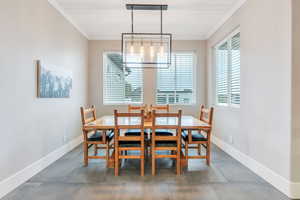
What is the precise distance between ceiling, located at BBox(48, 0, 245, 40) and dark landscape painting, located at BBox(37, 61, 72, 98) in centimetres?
112

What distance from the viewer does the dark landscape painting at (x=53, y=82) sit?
9.85ft

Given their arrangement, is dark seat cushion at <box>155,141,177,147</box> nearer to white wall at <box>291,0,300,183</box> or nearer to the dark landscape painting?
white wall at <box>291,0,300,183</box>

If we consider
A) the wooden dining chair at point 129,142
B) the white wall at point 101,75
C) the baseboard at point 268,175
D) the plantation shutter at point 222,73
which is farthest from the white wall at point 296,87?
the white wall at point 101,75

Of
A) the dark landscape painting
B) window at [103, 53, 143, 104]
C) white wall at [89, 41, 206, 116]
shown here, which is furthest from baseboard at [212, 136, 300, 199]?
the dark landscape painting

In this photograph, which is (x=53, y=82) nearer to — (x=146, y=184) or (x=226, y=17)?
(x=146, y=184)

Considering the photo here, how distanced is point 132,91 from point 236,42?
2.75 meters

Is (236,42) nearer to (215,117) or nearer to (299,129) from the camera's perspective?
(215,117)

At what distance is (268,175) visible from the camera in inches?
104

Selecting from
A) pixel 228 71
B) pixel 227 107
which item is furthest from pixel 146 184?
pixel 228 71

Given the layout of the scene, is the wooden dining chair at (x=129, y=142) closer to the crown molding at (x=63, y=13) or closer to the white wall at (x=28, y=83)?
the white wall at (x=28, y=83)

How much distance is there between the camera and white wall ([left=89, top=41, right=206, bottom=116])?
5352 mm

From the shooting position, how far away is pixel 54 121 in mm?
3473

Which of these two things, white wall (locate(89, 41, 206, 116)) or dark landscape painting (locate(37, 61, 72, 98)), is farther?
white wall (locate(89, 41, 206, 116))

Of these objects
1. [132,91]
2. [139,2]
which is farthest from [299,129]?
[132,91]
